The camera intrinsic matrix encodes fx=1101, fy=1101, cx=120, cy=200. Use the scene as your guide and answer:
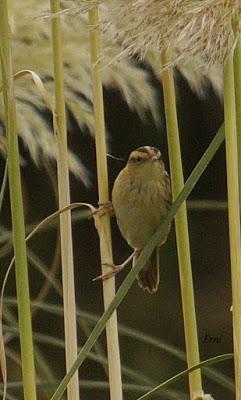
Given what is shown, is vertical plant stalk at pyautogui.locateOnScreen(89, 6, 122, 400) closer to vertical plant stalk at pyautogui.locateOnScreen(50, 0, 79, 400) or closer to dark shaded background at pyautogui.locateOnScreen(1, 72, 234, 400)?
vertical plant stalk at pyautogui.locateOnScreen(50, 0, 79, 400)

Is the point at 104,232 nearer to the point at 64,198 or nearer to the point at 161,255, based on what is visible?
the point at 64,198

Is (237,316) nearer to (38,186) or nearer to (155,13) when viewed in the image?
(155,13)

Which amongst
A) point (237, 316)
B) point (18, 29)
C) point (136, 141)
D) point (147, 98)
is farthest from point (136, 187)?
point (136, 141)

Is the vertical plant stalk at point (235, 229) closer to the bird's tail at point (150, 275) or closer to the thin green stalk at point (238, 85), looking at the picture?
the thin green stalk at point (238, 85)

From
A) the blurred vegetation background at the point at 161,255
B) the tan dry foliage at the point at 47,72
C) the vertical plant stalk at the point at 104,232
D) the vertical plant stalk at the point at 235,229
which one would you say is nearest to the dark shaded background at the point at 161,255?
the blurred vegetation background at the point at 161,255

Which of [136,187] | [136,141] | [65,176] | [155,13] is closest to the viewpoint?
[155,13]

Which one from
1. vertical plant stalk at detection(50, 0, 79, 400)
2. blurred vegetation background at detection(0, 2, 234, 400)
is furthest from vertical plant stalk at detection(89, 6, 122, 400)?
blurred vegetation background at detection(0, 2, 234, 400)

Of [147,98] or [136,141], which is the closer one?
[147,98]
